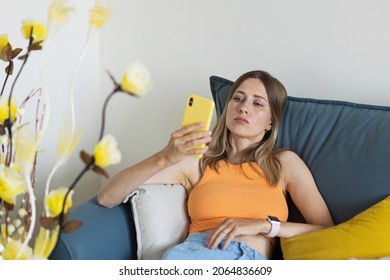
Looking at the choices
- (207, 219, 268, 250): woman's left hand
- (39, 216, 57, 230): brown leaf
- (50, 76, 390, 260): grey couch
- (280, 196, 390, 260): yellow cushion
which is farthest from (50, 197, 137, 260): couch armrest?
(39, 216, 57, 230): brown leaf

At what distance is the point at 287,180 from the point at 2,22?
3.47 feet

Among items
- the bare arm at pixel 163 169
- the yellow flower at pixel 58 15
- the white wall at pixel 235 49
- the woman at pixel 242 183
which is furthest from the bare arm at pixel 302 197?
the yellow flower at pixel 58 15

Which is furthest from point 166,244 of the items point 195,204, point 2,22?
point 2,22

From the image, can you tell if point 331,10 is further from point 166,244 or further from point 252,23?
point 166,244

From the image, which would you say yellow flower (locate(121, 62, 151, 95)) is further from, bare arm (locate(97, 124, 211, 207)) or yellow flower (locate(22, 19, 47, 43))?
bare arm (locate(97, 124, 211, 207))

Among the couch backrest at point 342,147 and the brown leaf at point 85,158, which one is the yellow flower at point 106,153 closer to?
the brown leaf at point 85,158

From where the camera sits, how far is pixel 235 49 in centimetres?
207

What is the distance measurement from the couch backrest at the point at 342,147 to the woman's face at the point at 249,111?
111mm

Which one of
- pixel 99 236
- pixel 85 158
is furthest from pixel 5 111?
pixel 99 236

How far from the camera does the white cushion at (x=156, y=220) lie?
1.58 meters

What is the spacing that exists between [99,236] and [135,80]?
3.02ft

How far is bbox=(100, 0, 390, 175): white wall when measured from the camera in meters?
1.88

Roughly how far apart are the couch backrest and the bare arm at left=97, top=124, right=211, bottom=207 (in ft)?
1.13
